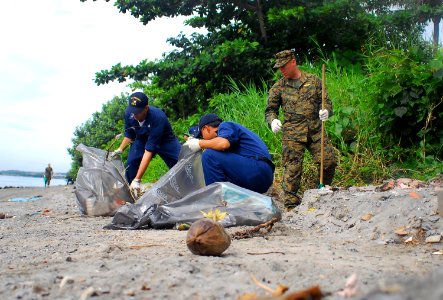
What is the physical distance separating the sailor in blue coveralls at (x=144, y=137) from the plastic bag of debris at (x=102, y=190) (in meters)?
0.18

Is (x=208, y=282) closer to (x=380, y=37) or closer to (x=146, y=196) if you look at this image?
(x=146, y=196)

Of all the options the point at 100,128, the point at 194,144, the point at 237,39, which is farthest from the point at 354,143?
the point at 100,128

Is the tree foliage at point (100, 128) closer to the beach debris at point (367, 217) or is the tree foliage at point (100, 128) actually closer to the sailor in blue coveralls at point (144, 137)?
the sailor in blue coveralls at point (144, 137)

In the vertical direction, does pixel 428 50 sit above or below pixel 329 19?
below

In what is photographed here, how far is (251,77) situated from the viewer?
10.9 meters

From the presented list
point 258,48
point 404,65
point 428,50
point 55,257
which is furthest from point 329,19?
point 55,257

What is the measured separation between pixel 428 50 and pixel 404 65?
1301 mm

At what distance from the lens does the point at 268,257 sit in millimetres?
3066

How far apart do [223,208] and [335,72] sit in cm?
552

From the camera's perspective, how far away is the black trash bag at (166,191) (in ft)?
16.7

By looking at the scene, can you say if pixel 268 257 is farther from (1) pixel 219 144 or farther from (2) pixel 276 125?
(2) pixel 276 125

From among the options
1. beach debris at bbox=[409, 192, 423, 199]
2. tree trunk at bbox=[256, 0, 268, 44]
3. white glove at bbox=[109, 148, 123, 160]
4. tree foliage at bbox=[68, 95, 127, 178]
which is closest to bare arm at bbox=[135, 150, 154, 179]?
white glove at bbox=[109, 148, 123, 160]

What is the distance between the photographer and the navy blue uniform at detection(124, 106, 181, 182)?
677 cm

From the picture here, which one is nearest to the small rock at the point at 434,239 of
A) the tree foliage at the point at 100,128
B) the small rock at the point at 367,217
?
the small rock at the point at 367,217
